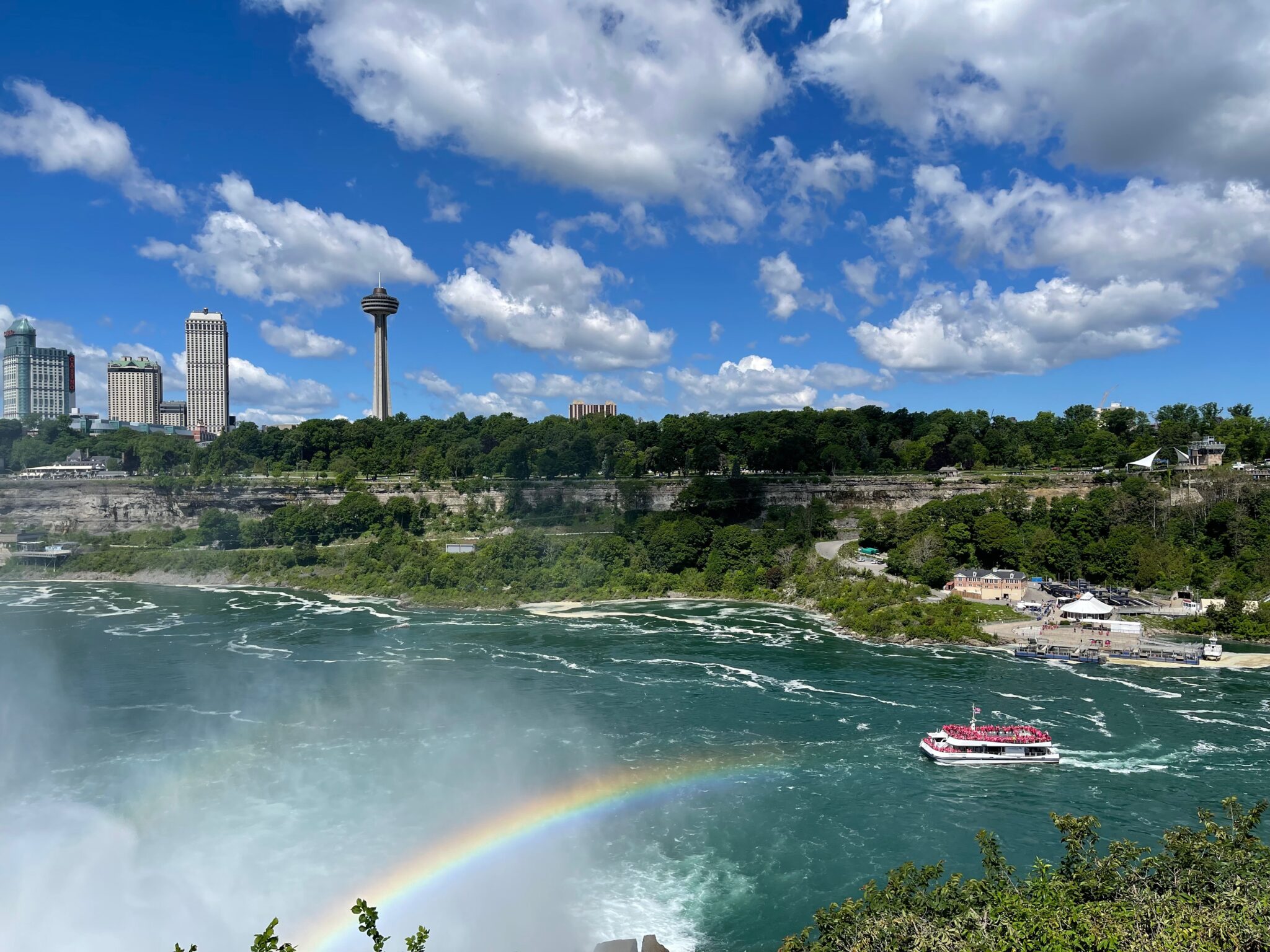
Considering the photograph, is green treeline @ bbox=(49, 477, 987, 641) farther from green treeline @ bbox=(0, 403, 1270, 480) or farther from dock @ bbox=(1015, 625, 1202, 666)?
green treeline @ bbox=(0, 403, 1270, 480)

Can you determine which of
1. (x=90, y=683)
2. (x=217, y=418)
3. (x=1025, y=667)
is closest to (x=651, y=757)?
(x=1025, y=667)

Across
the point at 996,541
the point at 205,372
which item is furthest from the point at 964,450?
the point at 205,372

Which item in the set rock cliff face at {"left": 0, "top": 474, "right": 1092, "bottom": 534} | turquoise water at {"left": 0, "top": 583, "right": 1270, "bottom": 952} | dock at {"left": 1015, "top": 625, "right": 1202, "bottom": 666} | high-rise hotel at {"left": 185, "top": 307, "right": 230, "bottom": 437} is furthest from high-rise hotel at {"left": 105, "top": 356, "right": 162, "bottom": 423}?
dock at {"left": 1015, "top": 625, "right": 1202, "bottom": 666}

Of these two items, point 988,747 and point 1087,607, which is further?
point 1087,607

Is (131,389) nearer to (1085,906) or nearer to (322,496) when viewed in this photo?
(322,496)

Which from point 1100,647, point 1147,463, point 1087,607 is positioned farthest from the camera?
point 1147,463

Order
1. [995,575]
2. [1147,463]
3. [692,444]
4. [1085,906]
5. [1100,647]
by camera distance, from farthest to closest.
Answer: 1. [692,444]
2. [1147,463]
3. [995,575]
4. [1100,647]
5. [1085,906]

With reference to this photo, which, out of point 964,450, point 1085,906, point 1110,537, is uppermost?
point 964,450
